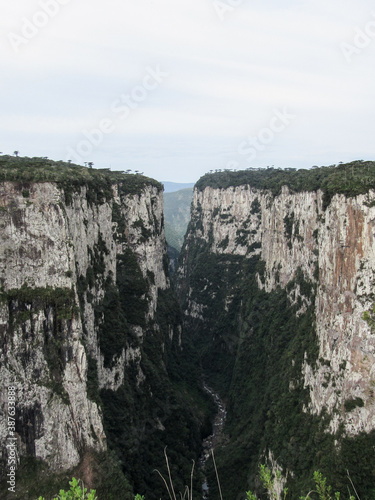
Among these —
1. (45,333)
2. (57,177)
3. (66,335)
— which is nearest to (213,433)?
(66,335)

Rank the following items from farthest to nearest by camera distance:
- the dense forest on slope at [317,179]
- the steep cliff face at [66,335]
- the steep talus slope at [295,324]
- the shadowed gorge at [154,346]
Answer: the dense forest on slope at [317,179] < the steep talus slope at [295,324] < the shadowed gorge at [154,346] < the steep cliff face at [66,335]

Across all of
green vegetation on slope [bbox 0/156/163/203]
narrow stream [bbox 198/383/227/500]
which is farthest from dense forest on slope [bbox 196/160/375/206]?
narrow stream [bbox 198/383/227/500]

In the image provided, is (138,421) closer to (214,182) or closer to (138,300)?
(138,300)

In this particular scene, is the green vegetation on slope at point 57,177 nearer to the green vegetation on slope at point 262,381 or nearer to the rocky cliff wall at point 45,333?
the rocky cliff wall at point 45,333

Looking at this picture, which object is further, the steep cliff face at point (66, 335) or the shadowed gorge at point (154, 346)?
the shadowed gorge at point (154, 346)

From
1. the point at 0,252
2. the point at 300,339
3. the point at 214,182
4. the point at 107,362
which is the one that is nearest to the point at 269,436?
the point at 300,339

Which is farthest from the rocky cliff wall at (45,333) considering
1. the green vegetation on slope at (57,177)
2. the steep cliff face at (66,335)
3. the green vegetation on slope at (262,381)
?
the green vegetation on slope at (262,381)
